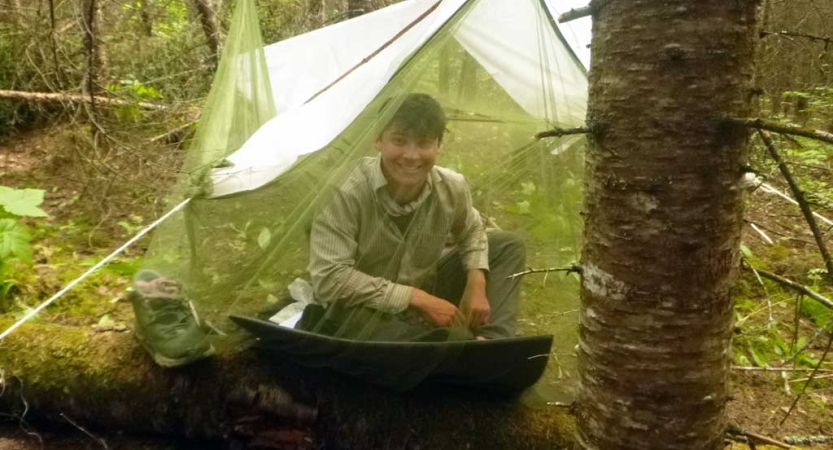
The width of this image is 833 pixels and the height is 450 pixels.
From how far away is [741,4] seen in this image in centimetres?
100

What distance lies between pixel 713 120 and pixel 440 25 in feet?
3.01

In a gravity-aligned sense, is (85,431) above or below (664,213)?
below

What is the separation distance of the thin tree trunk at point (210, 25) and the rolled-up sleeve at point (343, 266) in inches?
128

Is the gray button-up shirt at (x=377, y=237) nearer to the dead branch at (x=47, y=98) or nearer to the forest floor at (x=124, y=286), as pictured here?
the forest floor at (x=124, y=286)

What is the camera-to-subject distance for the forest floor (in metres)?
2.12

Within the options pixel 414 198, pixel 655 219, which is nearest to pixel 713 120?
pixel 655 219

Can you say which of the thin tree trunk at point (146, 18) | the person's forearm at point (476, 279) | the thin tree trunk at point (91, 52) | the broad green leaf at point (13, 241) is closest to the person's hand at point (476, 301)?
the person's forearm at point (476, 279)

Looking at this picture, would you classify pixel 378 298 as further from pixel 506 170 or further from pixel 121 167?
pixel 121 167

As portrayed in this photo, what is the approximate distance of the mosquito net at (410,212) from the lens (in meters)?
1.74

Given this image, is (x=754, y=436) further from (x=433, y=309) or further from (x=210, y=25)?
(x=210, y=25)

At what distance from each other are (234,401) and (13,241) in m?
→ 1.40

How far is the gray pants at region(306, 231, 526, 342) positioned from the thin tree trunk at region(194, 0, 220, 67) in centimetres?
337

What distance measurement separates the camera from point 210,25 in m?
4.56

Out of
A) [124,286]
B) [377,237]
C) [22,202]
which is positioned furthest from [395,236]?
[22,202]
